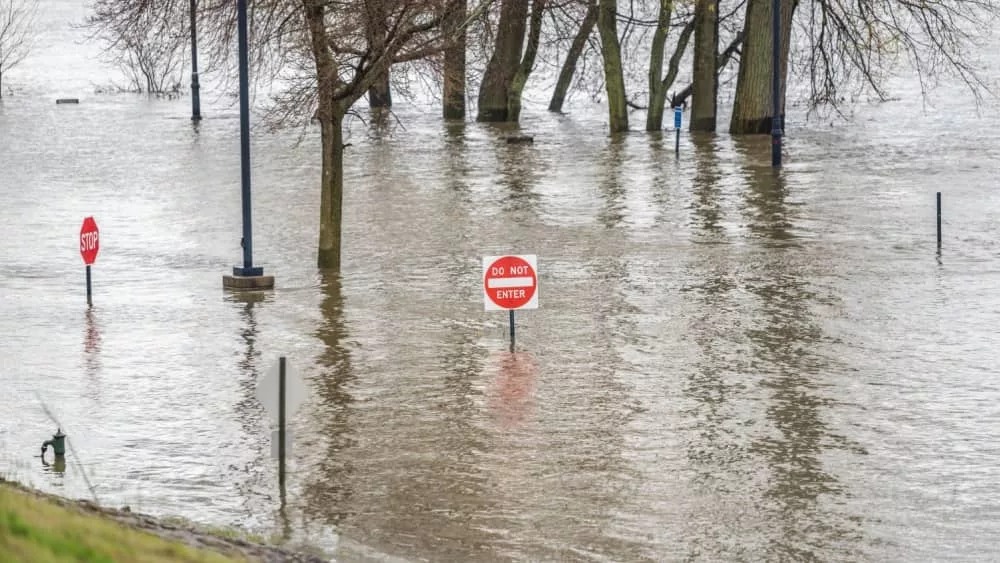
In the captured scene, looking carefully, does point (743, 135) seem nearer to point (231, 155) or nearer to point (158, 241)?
point (231, 155)

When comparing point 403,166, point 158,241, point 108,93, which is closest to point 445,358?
point 158,241

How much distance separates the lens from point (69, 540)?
314 inches

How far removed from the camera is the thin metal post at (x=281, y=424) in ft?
40.0

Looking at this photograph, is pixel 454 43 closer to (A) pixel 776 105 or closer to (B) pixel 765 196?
(B) pixel 765 196

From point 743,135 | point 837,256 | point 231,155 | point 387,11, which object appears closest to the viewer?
point 387,11

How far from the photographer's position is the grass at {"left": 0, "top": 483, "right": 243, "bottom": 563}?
7.58 metres

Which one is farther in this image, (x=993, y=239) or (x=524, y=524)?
(x=993, y=239)

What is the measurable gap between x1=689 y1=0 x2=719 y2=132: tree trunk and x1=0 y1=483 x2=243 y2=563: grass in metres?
38.5

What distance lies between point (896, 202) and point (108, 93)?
5406cm

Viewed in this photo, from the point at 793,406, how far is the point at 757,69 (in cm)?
3066

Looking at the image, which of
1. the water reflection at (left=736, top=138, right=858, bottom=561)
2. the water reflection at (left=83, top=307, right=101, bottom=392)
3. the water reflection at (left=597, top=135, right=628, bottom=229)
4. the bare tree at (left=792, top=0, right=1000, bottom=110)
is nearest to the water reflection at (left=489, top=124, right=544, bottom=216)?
the water reflection at (left=597, top=135, right=628, bottom=229)

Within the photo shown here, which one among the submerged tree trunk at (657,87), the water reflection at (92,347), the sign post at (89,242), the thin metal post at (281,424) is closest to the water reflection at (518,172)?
the submerged tree trunk at (657,87)

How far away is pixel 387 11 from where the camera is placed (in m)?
22.4

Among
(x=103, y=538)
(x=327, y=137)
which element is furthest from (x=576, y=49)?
(x=103, y=538)
